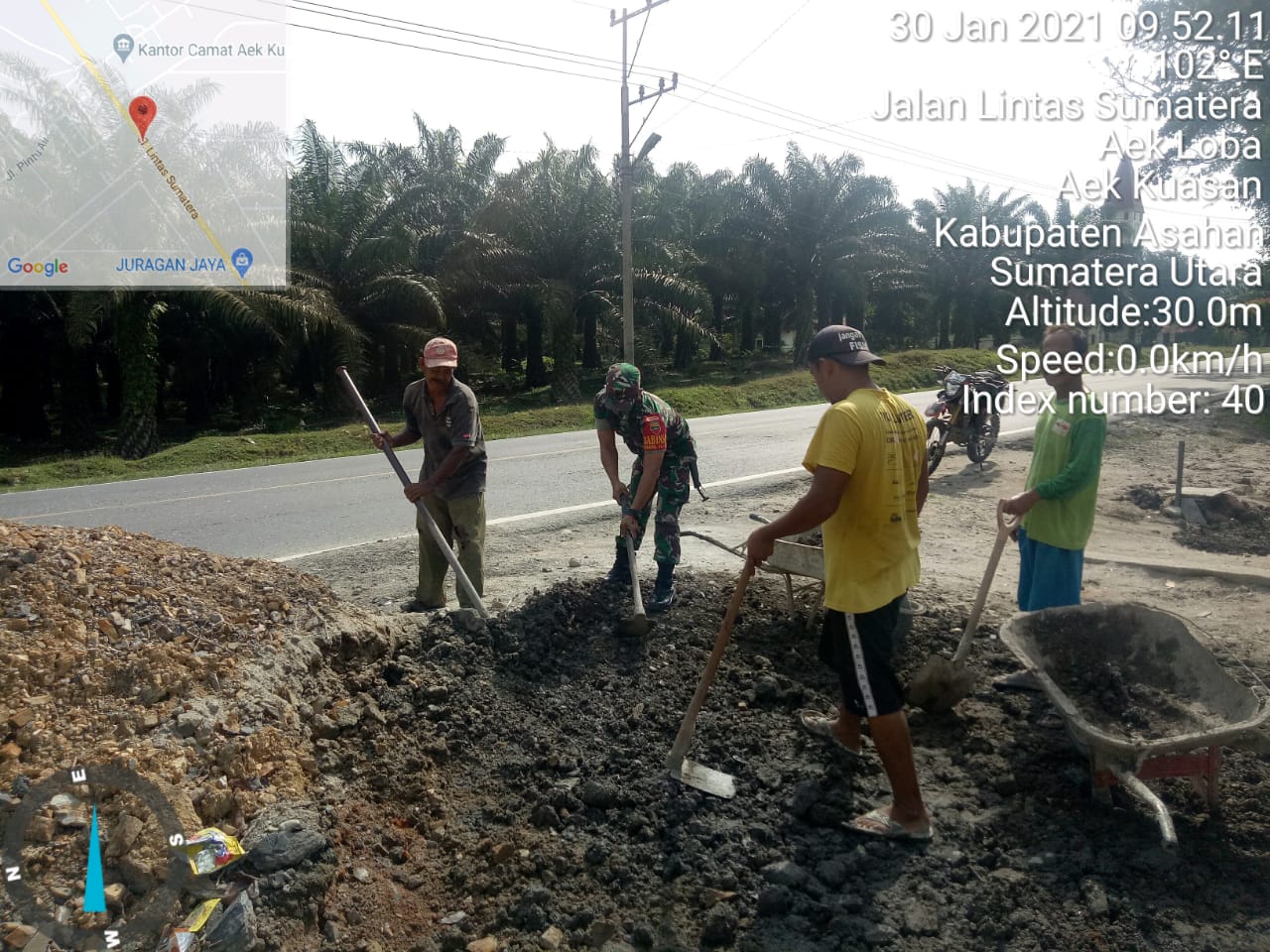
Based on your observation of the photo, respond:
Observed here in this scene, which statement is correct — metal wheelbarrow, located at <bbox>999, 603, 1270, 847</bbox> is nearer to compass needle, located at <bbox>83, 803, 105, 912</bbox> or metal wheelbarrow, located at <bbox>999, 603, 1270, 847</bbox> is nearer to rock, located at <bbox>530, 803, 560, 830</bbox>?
rock, located at <bbox>530, 803, 560, 830</bbox>

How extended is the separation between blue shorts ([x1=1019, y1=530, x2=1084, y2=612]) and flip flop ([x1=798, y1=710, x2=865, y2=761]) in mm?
1291

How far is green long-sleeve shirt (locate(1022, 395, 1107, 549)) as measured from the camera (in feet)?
14.0

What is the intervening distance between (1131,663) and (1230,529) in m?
6.07

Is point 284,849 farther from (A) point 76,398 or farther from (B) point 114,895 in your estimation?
(A) point 76,398

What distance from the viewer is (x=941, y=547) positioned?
7.96 m

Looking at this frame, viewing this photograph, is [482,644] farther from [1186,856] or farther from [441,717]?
[1186,856]

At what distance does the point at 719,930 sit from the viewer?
288 centimetres

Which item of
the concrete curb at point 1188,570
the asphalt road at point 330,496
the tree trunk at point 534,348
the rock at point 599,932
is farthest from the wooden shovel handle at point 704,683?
the tree trunk at point 534,348

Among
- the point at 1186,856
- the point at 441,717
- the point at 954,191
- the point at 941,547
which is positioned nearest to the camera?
the point at 1186,856

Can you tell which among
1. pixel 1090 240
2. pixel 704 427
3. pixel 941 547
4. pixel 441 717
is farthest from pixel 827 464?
pixel 704 427

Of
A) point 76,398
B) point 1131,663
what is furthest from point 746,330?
point 1131,663

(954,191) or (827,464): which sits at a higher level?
(954,191)

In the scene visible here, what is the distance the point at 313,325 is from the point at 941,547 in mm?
15798

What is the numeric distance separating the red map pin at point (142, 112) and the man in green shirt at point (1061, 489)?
18211 mm
